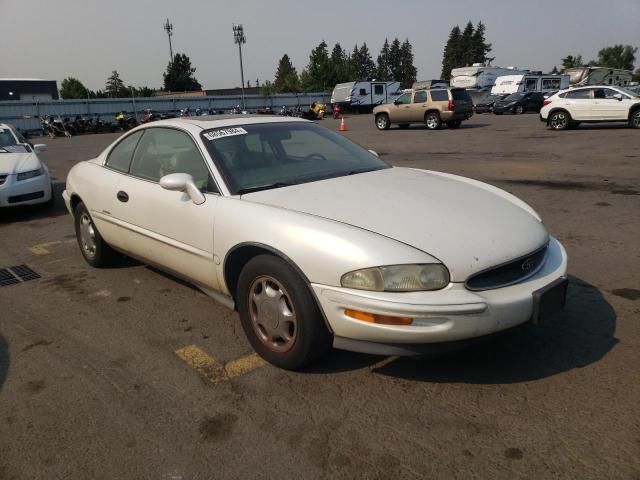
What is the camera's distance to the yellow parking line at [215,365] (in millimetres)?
2963

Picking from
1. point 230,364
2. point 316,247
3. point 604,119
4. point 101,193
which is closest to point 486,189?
point 316,247

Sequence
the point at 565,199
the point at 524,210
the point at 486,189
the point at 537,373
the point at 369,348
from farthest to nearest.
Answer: the point at 565,199
the point at 486,189
the point at 524,210
the point at 537,373
the point at 369,348

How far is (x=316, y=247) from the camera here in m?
2.61

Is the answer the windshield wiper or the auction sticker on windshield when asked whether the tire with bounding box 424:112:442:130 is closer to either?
the auction sticker on windshield

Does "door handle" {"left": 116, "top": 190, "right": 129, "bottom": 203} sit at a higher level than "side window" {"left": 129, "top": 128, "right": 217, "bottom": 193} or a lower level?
lower

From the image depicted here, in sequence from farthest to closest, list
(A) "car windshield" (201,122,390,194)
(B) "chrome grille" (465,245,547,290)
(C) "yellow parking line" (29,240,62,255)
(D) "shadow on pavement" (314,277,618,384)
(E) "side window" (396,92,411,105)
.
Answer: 1. (E) "side window" (396,92,411,105)
2. (C) "yellow parking line" (29,240,62,255)
3. (A) "car windshield" (201,122,390,194)
4. (D) "shadow on pavement" (314,277,618,384)
5. (B) "chrome grille" (465,245,547,290)

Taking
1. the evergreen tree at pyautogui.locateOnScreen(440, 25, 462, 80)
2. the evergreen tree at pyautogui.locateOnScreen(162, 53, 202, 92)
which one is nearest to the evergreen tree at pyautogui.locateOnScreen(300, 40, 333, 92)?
the evergreen tree at pyautogui.locateOnScreen(162, 53, 202, 92)

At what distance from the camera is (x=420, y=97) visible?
21.5 metres

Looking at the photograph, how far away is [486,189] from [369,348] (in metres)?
1.64

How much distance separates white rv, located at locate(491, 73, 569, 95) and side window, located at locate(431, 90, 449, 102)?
1604cm

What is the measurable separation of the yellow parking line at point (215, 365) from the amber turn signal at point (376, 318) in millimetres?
820

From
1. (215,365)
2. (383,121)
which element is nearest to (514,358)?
(215,365)

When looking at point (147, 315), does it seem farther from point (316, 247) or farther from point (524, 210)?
point (524, 210)

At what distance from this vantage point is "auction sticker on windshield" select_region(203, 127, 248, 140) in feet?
11.9
